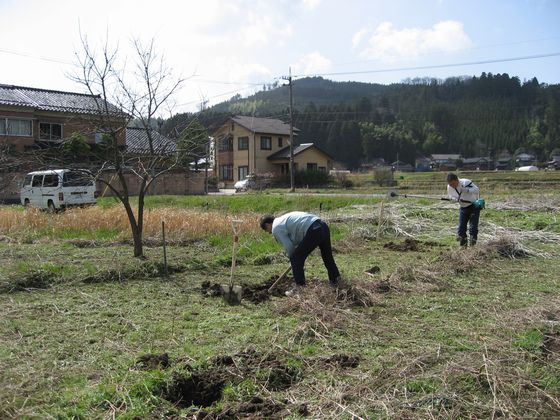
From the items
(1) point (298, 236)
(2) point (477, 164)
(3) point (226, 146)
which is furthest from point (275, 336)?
(2) point (477, 164)

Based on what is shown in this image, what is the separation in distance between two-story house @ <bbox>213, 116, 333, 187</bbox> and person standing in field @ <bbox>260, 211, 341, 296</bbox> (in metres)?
35.1

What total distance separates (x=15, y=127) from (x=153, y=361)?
27.1 metres

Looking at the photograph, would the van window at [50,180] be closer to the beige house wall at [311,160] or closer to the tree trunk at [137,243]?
the tree trunk at [137,243]

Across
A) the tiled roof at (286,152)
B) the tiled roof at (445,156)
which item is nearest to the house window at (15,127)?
the tiled roof at (286,152)

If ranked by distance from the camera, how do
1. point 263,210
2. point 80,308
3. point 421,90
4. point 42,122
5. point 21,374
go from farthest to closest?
point 421,90 < point 42,122 < point 263,210 < point 80,308 < point 21,374

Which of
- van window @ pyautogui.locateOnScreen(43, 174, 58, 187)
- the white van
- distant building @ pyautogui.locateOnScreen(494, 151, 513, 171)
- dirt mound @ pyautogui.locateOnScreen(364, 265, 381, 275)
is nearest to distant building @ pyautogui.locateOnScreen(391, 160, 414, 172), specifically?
distant building @ pyautogui.locateOnScreen(494, 151, 513, 171)

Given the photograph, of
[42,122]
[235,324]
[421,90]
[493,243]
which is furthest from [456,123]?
[235,324]

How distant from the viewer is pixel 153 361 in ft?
11.8

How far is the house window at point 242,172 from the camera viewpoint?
4401 centimetres

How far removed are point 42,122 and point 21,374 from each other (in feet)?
88.5

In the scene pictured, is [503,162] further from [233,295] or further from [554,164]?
[233,295]

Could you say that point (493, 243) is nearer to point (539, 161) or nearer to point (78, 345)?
point (78, 345)

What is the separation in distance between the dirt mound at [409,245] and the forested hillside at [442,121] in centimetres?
5100

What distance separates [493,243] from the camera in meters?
8.60
